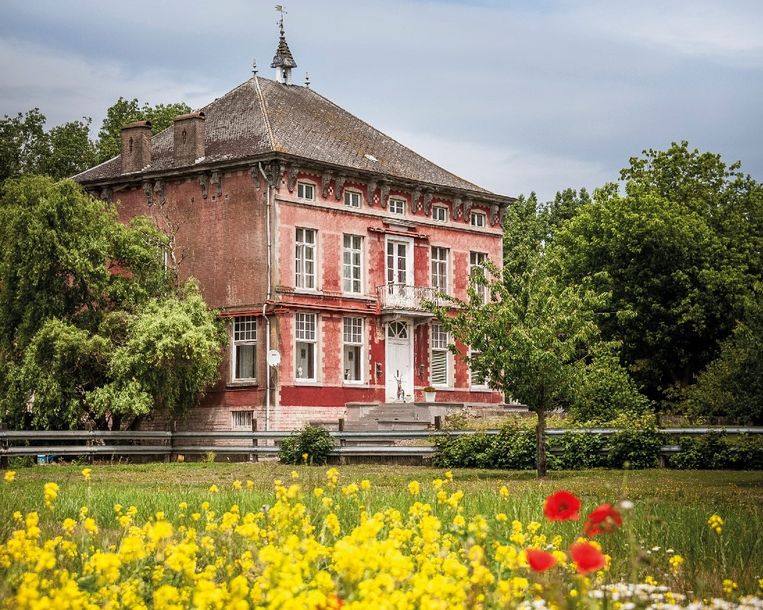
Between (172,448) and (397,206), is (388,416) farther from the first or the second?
(397,206)

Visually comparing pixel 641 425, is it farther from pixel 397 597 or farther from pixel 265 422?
pixel 397 597

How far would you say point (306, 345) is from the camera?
41.9 m

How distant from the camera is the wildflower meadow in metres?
5.14

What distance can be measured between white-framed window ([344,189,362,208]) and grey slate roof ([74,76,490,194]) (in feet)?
3.20

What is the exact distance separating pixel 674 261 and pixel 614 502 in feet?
138

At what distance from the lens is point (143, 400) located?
36344 mm

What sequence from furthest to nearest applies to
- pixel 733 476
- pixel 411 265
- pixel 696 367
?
pixel 696 367, pixel 411 265, pixel 733 476

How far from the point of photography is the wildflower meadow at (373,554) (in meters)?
5.14

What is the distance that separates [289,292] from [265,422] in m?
4.47

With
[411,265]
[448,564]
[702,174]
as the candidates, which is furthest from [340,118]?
[448,564]

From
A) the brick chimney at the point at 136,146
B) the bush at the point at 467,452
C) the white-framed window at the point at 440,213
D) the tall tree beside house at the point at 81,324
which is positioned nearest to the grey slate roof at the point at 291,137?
the brick chimney at the point at 136,146

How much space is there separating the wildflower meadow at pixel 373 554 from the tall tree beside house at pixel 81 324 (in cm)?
2003

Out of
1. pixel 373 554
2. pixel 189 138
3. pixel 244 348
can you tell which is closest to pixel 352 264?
pixel 244 348

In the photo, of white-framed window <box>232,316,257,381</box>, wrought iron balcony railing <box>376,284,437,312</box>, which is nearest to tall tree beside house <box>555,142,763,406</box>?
wrought iron balcony railing <box>376,284,437,312</box>
